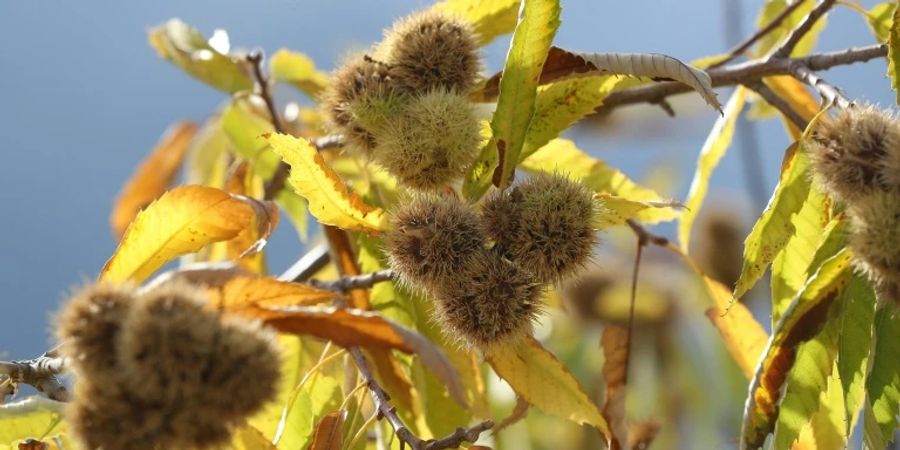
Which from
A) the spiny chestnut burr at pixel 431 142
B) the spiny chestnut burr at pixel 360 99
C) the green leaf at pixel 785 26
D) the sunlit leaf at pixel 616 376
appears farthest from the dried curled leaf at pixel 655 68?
the green leaf at pixel 785 26

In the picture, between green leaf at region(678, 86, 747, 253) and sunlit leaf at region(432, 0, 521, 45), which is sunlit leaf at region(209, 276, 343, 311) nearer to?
sunlit leaf at region(432, 0, 521, 45)

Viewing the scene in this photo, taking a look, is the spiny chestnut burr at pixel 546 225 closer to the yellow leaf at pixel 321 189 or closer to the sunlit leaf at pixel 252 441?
the yellow leaf at pixel 321 189

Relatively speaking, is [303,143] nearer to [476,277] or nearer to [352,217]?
[352,217]

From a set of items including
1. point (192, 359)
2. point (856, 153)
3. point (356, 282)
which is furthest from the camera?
point (356, 282)

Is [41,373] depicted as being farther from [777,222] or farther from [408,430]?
[777,222]

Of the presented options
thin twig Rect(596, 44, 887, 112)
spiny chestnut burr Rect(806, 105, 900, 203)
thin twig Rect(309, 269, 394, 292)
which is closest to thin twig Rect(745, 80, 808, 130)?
thin twig Rect(596, 44, 887, 112)

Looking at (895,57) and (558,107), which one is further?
(558,107)

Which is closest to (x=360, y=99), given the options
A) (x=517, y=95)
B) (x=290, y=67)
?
(x=517, y=95)
